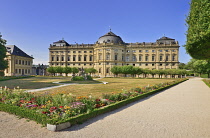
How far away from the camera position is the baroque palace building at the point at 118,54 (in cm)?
6059

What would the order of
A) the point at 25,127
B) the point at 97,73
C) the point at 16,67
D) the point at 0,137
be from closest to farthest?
the point at 0,137 < the point at 25,127 < the point at 16,67 < the point at 97,73

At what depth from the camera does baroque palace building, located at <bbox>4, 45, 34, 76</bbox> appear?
4634cm

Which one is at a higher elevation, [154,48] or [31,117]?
[154,48]

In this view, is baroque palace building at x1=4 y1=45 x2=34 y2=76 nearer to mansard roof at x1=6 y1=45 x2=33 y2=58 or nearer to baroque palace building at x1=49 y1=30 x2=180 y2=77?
mansard roof at x1=6 y1=45 x2=33 y2=58

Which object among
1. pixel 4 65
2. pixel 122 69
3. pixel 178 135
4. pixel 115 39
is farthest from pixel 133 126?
pixel 115 39

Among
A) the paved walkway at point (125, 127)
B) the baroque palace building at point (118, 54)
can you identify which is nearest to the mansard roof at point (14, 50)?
the baroque palace building at point (118, 54)

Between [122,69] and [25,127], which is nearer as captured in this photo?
[25,127]

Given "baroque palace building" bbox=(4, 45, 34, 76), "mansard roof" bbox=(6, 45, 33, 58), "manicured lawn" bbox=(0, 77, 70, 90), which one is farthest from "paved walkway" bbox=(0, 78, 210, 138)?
"mansard roof" bbox=(6, 45, 33, 58)

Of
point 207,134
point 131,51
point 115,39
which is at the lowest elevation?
point 207,134

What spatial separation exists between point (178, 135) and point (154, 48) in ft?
204

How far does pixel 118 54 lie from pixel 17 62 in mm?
39420

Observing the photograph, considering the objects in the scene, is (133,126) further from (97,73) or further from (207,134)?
(97,73)

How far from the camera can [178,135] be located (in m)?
4.95

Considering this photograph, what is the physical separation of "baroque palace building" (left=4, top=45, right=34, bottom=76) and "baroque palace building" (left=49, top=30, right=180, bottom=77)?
16914mm
